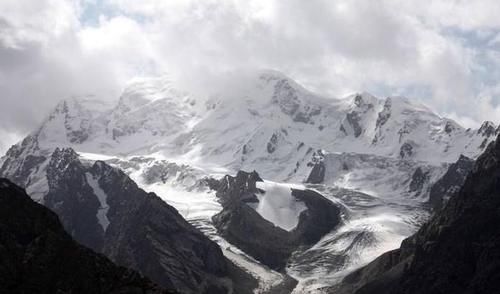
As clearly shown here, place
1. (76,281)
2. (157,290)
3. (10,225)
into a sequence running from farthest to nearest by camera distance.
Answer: (10,225)
(76,281)
(157,290)

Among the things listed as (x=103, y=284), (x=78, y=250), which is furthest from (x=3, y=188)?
(x=103, y=284)

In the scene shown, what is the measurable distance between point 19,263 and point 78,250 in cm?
970

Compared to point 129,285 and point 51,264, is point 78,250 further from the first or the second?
point 129,285

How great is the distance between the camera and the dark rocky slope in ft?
489

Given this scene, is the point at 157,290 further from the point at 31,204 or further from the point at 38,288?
the point at 31,204

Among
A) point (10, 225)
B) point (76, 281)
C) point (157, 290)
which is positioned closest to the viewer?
point (157, 290)

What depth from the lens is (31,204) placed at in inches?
6688

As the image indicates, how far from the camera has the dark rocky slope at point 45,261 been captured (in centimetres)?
14900

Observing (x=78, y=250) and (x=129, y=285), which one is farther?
(x=78, y=250)

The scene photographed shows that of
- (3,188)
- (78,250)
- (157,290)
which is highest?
(3,188)

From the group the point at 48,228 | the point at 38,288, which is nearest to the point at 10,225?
the point at 48,228

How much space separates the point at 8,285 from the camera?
487ft

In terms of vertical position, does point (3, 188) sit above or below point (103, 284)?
above

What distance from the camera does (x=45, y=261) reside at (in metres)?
156
